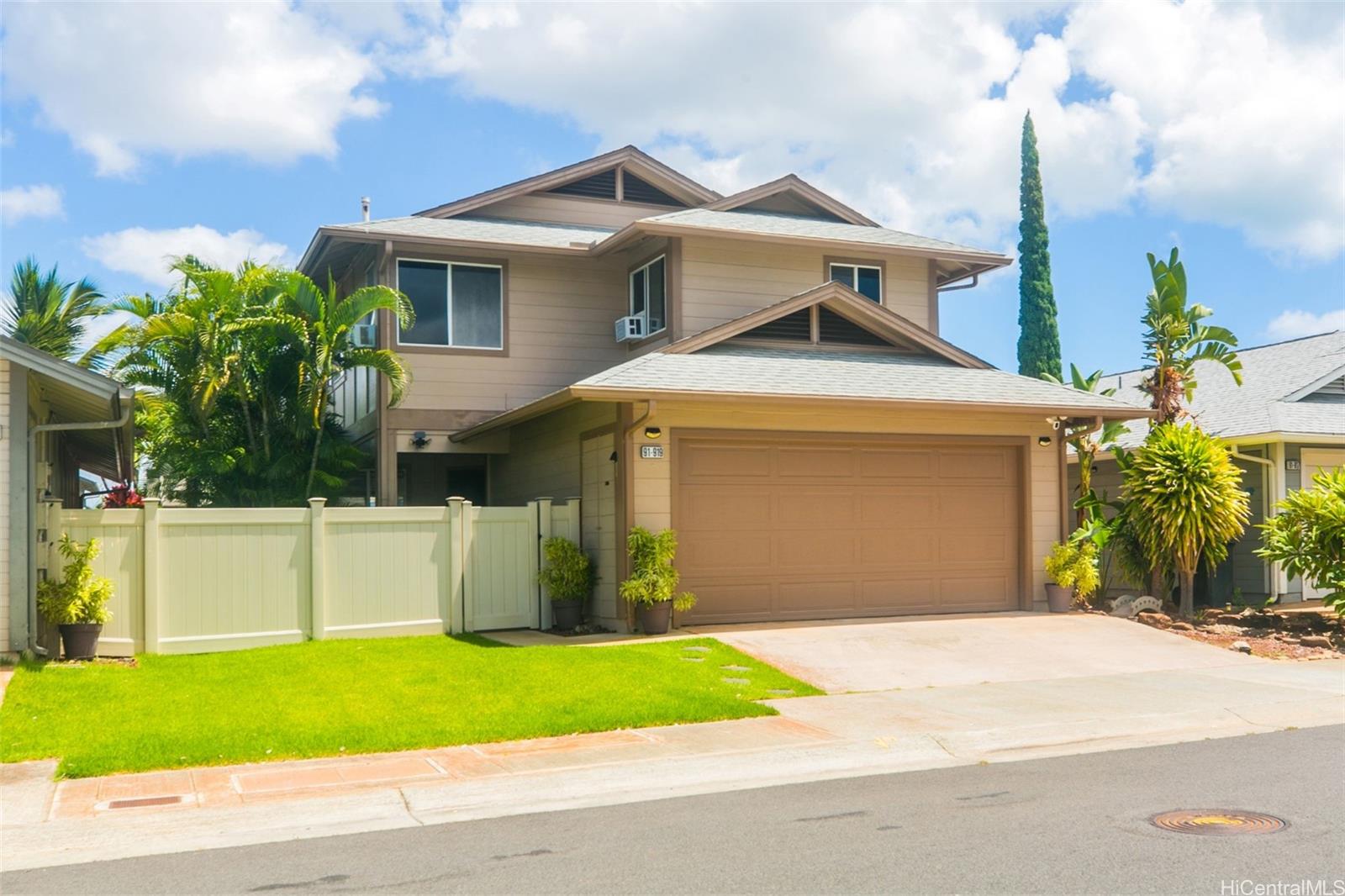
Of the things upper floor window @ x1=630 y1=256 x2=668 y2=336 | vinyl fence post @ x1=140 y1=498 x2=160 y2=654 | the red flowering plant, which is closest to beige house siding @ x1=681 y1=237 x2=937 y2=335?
upper floor window @ x1=630 y1=256 x2=668 y2=336

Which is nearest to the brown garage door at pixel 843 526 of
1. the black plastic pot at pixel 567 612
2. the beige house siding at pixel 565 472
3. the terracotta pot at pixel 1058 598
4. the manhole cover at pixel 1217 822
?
the terracotta pot at pixel 1058 598

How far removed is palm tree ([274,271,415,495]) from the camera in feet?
58.3

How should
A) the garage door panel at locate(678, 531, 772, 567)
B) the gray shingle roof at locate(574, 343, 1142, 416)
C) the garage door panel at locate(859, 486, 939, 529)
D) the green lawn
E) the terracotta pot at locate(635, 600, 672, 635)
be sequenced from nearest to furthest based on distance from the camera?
the green lawn
the terracotta pot at locate(635, 600, 672, 635)
the gray shingle roof at locate(574, 343, 1142, 416)
the garage door panel at locate(678, 531, 772, 567)
the garage door panel at locate(859, 486, 939, 529)

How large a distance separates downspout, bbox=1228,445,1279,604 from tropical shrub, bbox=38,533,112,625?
55.3ft

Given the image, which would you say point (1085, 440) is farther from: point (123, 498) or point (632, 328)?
point (123, 498)

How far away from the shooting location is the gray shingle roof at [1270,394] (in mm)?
20766

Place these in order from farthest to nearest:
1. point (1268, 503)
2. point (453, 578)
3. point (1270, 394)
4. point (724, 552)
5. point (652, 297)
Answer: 1. point (1270, 394)
2. point (1268, 503)
3. point (652, 297)
4. point (724, 552)
5. point (453, 578)

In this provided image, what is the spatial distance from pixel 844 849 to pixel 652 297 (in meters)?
14.4

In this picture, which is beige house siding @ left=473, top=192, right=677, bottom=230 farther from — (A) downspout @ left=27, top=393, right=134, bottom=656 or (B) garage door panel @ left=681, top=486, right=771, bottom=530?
(A) downspout @ left=27, top=393, right=134, bottom=656

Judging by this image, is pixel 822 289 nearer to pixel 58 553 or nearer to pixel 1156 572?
pixel 1156 572

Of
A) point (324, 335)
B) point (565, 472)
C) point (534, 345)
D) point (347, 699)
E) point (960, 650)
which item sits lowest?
point (960, 650)

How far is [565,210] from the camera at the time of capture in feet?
73.5

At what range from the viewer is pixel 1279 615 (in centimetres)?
1814

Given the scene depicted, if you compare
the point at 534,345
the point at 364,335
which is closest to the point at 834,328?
the point at 534,345
